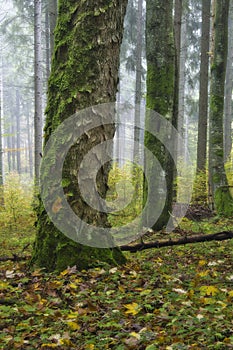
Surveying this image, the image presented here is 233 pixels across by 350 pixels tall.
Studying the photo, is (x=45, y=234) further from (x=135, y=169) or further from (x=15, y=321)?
(x=135, y=169)

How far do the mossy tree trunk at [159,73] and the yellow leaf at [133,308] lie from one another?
4.56 metres

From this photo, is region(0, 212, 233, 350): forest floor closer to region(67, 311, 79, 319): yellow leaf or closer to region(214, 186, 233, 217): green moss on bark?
region(67, 311, 79, 319): yellow leaf

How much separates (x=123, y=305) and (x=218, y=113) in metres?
7.33

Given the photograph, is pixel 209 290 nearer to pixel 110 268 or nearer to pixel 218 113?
pixel 110 268

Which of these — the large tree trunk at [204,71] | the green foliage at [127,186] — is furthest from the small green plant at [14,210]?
the large tree trunk at [204,71]

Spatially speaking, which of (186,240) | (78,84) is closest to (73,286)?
(186,240)

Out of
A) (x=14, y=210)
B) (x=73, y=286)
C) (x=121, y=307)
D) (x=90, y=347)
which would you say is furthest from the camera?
(x=14, y=210)

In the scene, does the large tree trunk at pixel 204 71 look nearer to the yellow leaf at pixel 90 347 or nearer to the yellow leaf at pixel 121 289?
the yellow leaf at pixel 121 289

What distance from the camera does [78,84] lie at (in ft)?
15.0

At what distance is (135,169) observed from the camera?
40.2 feet

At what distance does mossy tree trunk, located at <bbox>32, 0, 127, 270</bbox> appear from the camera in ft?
14.8

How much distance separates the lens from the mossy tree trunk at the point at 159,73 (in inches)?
304

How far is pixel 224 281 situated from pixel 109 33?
10.9ft

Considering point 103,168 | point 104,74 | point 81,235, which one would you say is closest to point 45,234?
point 81,235
